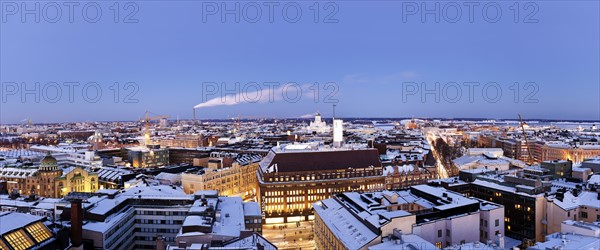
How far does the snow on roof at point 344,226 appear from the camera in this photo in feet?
154

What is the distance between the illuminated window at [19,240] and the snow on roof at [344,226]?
100 ft

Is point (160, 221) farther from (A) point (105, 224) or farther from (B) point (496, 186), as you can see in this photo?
(B) point (496, 186)

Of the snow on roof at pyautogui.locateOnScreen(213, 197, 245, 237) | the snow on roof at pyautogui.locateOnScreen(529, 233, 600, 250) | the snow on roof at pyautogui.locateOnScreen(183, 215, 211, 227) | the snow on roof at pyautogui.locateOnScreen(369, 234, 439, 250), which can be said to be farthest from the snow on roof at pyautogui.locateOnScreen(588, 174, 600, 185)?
the snow on roof at pyautogui.locateOnScreen(183, 215, 211, 227)

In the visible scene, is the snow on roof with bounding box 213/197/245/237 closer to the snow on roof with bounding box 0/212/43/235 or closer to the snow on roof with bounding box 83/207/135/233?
the snow on roof with bounding box 83/207/135/233

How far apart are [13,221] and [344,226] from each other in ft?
112

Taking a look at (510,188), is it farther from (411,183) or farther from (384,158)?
(384,158)

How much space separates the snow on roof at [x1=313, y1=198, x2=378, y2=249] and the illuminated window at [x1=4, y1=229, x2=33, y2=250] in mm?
30532

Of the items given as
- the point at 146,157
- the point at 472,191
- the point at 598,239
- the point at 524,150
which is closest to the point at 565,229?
the point at 598,239

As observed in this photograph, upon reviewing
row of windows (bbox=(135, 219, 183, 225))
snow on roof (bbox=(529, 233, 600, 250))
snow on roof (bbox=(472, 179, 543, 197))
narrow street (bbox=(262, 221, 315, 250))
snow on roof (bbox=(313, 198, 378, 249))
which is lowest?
narrow street (bbox=(262, 221, 315, 250))

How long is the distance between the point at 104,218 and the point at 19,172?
56.8 meters

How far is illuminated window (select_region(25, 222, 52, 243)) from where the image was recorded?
44.2 meters

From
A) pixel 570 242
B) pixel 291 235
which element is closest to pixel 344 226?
pixel 570 242

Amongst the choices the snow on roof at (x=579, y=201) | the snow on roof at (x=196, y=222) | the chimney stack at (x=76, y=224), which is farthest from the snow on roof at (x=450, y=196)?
the chimney stack at (x=76, y=224)

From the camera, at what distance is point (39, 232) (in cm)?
4512
